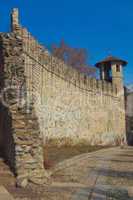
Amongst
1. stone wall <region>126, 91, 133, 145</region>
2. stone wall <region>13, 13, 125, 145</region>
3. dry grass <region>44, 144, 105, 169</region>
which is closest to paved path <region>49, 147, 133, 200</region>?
dry grass <region>44, 144, 105, 169</region>

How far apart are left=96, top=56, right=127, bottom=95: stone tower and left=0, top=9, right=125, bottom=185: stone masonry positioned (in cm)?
24

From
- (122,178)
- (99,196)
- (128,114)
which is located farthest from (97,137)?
(99,196)

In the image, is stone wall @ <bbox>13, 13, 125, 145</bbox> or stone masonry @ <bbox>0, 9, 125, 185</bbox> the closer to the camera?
stone masonry @ <bbox>0, 9, 125, 185</bbox>

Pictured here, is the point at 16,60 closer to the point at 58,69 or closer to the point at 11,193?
the point at 11,193

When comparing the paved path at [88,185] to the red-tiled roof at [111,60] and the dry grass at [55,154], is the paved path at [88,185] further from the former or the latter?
the red-tiled roof at [111,60]

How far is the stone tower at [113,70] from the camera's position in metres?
28.6

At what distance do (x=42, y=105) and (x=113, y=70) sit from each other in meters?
15.8

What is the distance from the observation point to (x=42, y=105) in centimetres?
1463

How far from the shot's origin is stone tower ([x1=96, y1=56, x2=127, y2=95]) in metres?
28.6

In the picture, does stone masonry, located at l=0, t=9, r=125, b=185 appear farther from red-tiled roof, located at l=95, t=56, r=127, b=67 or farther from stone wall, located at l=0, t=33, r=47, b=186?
red-tiled roof, located at l=95, t=56, r=127, b=67

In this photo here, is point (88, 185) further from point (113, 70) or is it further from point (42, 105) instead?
point (113, 70)

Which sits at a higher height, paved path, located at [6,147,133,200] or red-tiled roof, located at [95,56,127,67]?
red-tiled roof, located at [95,56,127,67]

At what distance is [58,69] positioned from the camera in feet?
56.3

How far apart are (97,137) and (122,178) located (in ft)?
48.6
